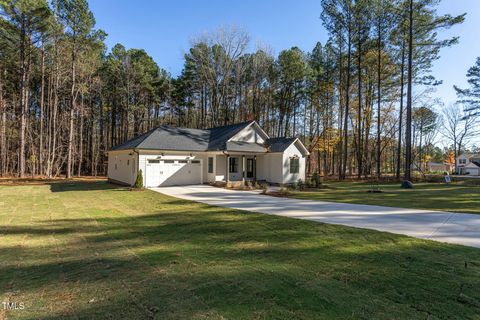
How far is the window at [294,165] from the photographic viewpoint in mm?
20969

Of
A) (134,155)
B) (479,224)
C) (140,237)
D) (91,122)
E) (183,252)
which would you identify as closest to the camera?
(183,252)

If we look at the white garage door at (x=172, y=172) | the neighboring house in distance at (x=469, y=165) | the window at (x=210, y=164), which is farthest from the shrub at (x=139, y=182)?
the neighboring house in distance at (x=469, y=165)

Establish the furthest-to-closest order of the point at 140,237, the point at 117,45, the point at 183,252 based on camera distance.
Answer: the point at 117,45 → the point at 140,237 → the point at 183,252

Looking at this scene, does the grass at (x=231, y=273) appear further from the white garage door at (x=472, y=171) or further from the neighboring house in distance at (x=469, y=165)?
the white garage door at (x=472, y=171)

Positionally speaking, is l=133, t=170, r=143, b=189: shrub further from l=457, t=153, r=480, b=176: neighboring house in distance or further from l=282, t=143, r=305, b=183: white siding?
l=457, t=153, r=480, b=176: neighboring house in distance

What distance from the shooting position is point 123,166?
1958cm

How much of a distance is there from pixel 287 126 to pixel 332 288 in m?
31.0

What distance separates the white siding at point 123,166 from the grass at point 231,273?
10912mm

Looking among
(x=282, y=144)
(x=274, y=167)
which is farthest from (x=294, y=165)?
(x=282, y=144)

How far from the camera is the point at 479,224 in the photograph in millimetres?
7129

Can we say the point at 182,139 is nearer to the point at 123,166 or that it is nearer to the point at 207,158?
the point at 207,158

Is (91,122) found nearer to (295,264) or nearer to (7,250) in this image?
(7,250)

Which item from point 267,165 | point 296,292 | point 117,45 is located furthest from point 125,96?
point 296,292

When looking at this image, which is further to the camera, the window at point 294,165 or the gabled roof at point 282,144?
the window at point 294,165
